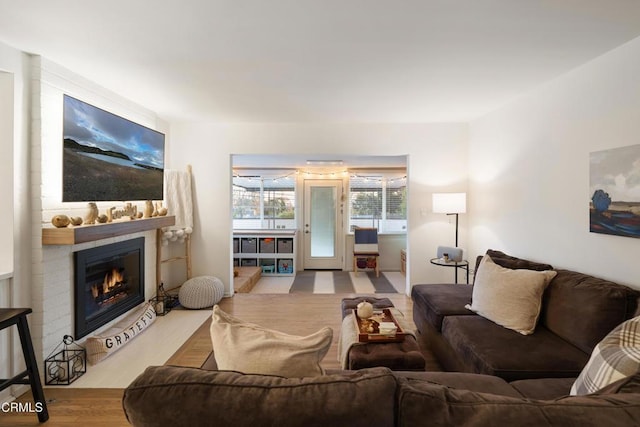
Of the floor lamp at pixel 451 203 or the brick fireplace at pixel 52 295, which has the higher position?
the floor lamp at pixel 451 203

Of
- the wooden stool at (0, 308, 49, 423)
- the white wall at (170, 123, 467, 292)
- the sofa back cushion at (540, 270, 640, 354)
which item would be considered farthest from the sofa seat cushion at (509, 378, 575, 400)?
the white wall at (170, 123, 467, 292)

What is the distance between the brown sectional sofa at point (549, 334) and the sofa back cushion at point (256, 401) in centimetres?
140

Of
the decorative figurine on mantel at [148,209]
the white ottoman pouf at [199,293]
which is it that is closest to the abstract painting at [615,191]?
the white ottoman pouf at [199,293]

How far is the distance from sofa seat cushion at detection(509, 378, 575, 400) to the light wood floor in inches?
42.2

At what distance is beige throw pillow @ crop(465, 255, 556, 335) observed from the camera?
238 cm

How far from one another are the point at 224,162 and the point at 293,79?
2139 millimetres

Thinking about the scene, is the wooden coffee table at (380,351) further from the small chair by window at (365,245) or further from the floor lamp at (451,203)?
the small chair by window at (365,245)

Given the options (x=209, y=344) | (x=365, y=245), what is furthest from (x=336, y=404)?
(x=365, y=245)

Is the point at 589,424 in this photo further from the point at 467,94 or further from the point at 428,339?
the point at 467,94

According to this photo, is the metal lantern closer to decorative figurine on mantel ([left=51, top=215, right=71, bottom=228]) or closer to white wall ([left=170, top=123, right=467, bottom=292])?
decorative figurine on mantel ([left=51, top=215, right=71, bottom=228])

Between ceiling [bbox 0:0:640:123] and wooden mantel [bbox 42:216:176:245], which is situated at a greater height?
ceiling [bbox 0:0:640:123]

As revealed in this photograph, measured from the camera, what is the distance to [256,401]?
2.96 feet

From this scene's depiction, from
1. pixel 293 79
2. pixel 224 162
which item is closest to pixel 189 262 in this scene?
pixel 224 162

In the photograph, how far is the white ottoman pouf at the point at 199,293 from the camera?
14.1 feet
